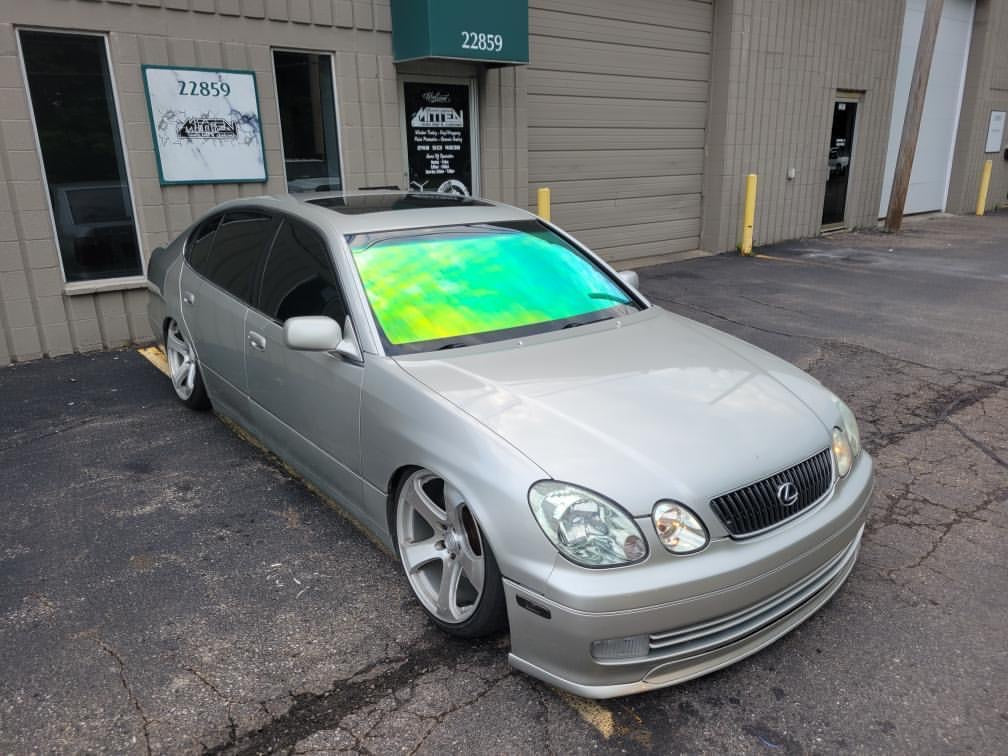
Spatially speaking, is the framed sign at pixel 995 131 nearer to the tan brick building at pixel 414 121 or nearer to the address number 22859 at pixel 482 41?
the tan brick building at pixel 414 121

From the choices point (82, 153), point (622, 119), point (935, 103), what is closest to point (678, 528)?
point (82, 153)

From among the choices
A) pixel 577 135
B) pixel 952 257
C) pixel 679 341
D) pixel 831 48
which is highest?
pixel 831 48

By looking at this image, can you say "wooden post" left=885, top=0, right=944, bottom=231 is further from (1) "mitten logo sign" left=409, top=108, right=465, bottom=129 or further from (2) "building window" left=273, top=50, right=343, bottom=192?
(2) "building window" left=273, top=50, right=343, bottom=192

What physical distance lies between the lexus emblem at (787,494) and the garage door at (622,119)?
761cm

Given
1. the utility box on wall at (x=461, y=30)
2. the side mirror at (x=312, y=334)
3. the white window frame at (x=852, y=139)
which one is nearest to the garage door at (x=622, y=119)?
the utility box on wall at (x=461, y=30)

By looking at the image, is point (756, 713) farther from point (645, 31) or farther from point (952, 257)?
point (952, 257)

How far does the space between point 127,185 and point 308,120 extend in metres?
1.82

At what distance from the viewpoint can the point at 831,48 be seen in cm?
1280

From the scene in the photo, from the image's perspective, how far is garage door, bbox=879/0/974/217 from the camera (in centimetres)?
1509

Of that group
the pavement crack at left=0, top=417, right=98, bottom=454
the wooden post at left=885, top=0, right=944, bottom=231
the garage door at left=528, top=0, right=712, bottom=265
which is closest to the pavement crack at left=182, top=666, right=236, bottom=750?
the pavement crack at left=0, top=417, right=98, bottom=454

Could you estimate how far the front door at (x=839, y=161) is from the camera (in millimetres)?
13617

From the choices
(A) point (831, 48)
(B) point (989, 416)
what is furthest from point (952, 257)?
(B) point (989, 416)

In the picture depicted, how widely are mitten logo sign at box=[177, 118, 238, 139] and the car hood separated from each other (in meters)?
4.89

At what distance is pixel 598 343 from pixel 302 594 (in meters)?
1.64
